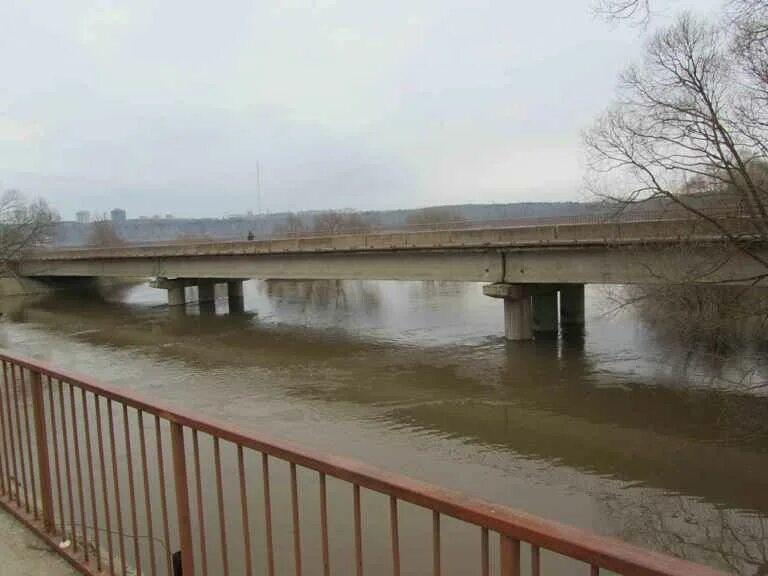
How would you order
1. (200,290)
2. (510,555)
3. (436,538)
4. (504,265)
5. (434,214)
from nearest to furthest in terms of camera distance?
1. (510,555)
2. (436,538)
3. (504,265)
4. (200,290)
5. (434,214)

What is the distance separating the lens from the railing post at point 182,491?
120 inches

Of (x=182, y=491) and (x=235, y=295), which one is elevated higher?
(x=182, y=491)

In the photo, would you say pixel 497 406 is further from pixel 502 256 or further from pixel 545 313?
pixel 545 313

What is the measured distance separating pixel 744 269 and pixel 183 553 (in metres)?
17.4

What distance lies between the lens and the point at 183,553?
328cm

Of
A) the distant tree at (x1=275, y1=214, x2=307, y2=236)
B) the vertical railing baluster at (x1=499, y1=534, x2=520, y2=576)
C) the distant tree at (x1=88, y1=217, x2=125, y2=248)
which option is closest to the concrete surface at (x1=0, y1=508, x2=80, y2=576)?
the vertical railing baluster at (x1=499, y1=534, x2=520, y2=576)

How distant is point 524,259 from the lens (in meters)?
21.9

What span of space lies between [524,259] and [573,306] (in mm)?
5624

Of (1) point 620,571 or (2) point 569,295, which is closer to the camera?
(1) point 620,571

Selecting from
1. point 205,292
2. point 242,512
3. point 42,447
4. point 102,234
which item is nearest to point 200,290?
point 205,292

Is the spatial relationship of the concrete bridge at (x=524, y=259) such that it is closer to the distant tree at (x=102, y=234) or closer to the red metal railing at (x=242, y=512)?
the red metal railing at (x=242, y=512)

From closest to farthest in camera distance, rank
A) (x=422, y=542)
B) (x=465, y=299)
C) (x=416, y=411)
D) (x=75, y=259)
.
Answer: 1. (x=422, y=542)
2. (x=416, y=411)
3. (x=465, y=299)
4. (x=75, y=259)

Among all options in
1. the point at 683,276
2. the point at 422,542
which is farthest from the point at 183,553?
the point at 683,276

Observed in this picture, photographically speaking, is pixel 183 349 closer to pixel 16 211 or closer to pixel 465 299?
pixel 465 299
